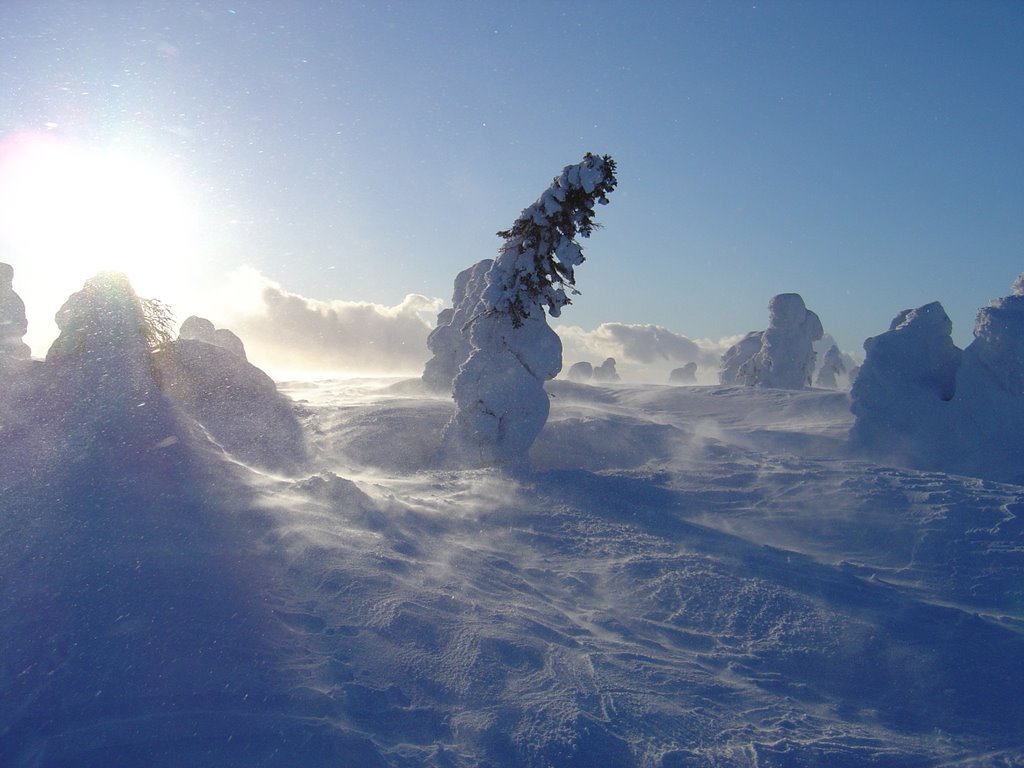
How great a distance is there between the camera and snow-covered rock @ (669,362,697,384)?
2630 inches

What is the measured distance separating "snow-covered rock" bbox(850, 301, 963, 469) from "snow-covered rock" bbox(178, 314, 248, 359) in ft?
83.0

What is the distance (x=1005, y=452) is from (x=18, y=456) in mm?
22864

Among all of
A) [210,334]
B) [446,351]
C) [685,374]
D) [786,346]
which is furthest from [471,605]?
[685,374]

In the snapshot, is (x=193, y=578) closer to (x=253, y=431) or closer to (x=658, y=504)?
(x=658, y=504)

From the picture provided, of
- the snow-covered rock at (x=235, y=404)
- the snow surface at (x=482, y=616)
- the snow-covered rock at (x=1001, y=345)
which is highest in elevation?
the snow-covered rock at (x=1001, y=345)

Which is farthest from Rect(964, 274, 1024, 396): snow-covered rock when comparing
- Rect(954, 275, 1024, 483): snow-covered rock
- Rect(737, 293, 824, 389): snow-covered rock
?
Rect(737, 293, 824, 389): snow-covered rock

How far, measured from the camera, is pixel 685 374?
67.4 metres

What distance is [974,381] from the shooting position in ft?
61.6

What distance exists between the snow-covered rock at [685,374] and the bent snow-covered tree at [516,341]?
5103 cm

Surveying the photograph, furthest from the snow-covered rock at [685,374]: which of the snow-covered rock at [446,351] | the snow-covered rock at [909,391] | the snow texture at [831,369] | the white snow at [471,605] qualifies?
the white snow at [471,605]

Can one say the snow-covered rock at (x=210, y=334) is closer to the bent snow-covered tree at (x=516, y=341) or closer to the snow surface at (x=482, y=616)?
the bent snow-covered tree at (x=516, y=341)

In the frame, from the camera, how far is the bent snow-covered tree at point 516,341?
16844mm

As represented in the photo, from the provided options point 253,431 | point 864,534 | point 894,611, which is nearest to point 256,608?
point 894,611

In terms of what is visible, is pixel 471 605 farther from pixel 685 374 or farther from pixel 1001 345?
pixel 685 374
